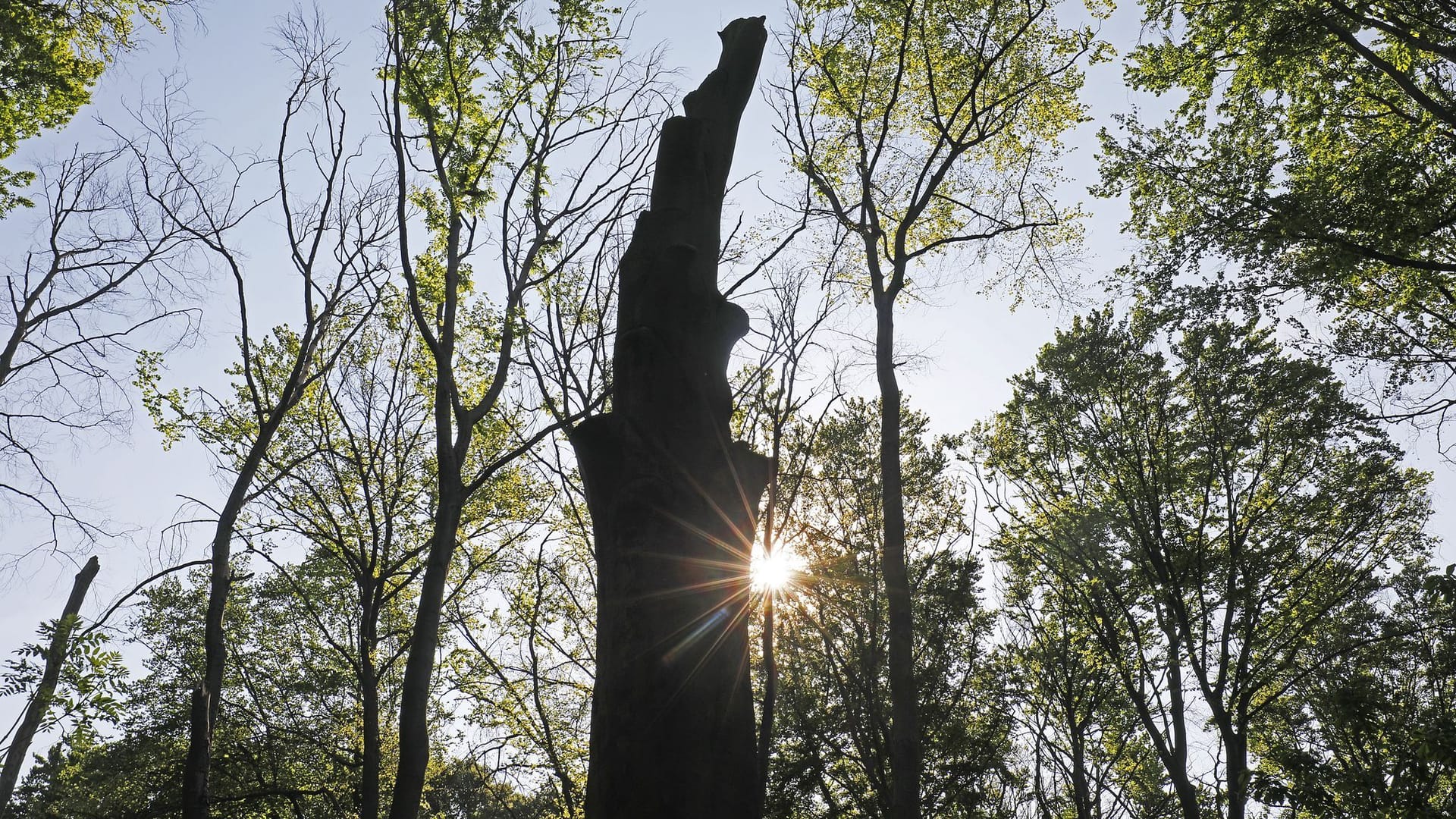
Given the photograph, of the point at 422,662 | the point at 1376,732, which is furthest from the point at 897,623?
the point at 1376,732

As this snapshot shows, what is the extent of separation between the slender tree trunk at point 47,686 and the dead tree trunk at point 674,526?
270 inches

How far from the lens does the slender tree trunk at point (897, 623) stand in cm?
662

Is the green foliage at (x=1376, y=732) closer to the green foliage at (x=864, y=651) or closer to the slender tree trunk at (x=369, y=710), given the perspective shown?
the green foliage at (x=864, y=651)

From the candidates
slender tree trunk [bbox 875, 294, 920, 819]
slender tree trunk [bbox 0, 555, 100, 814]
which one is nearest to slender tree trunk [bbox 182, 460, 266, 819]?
slender tree trunk [bbox 0, 555, 100, 814]

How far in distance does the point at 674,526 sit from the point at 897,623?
203 inches

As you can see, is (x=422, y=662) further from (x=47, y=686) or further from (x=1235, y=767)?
(x=1235, y=767)

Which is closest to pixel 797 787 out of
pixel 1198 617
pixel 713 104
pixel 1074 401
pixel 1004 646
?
pixel 1004 646

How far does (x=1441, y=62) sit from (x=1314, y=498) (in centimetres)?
648

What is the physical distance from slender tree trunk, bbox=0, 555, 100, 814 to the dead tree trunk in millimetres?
6858

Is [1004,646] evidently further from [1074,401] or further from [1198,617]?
[1074,401]

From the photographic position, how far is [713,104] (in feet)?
11.2

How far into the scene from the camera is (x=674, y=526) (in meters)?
2.32

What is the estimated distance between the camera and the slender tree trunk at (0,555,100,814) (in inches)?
270

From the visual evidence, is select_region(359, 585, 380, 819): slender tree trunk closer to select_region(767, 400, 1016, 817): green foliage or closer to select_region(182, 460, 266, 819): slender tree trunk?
select_region(182, 460, 266, 819): slender tree trunk
